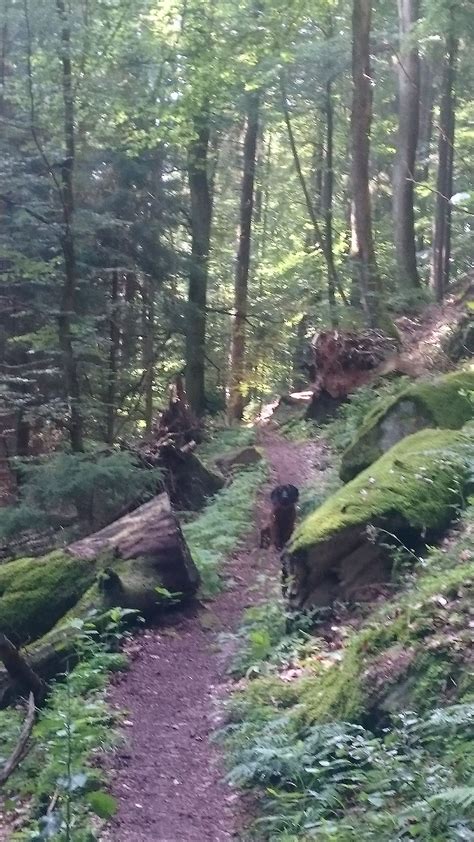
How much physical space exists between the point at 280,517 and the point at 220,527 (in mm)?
1364

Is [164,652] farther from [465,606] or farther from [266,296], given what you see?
[266,296]

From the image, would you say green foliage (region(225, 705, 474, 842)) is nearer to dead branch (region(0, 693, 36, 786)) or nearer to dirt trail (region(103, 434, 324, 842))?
dirt trail (region(103, 434, 324, 842))

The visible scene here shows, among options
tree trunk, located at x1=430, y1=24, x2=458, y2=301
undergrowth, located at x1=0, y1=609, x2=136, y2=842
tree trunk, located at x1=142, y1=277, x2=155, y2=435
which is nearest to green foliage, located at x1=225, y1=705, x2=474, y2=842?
undergrowth, located at x1=0, y1=609, x2=136, y2=842

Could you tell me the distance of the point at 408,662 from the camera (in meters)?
5.32

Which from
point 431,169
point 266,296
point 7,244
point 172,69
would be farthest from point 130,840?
point 431,169

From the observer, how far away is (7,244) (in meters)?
14.7

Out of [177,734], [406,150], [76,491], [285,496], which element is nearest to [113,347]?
[76,491]

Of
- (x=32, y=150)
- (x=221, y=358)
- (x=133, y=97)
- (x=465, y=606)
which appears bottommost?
(x=465, y=606)

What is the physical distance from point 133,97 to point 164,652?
13.1 meters

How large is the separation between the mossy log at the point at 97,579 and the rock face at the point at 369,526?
174 cm

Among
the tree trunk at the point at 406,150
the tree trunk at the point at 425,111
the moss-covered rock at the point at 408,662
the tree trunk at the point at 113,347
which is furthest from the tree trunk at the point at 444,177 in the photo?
the moss-covered rock at the point at 408,662

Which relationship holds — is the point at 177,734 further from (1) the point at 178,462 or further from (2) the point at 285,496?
(1) the point at 178,462

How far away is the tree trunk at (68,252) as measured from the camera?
12.8m

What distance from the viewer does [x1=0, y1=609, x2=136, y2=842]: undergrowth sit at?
201 inches
